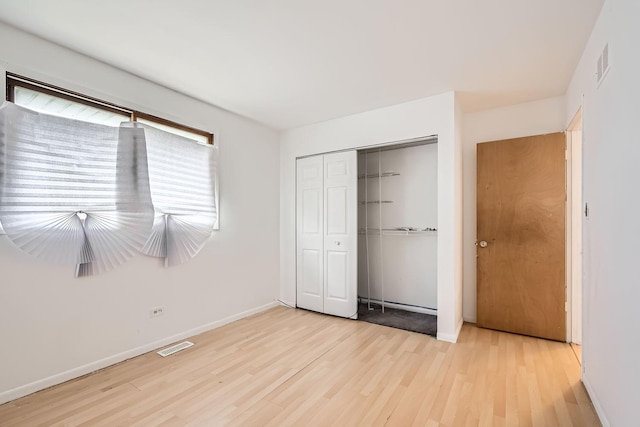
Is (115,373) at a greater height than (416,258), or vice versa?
(416,258)

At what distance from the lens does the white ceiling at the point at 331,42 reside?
6.23ft

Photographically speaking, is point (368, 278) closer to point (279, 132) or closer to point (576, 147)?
point (279, 132)

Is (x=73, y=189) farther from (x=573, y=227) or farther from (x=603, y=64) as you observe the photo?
(x=573, y=227)

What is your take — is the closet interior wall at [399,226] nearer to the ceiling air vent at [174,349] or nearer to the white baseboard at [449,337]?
the white baseboard at [449,337]

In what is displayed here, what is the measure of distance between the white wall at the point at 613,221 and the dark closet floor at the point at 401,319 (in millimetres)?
1468

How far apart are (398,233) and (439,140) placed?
5.11 feet

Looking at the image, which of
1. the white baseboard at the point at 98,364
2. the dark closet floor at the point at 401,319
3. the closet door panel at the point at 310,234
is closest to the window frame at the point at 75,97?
the closet door panel at the point at 310,234

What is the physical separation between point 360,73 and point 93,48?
2.25 m

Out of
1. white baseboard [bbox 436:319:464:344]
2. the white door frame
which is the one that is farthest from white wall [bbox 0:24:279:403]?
the white door frame

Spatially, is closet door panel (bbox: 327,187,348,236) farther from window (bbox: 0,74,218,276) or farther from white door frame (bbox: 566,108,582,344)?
white door frame (bbox: 566,108,582,344)

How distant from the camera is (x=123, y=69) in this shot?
2.68 m

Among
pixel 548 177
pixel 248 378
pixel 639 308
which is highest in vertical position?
pixel 548 177

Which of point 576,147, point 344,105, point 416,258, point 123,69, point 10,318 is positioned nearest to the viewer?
point 10,318

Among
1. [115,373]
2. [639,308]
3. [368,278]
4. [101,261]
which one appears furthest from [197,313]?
[639,308]
